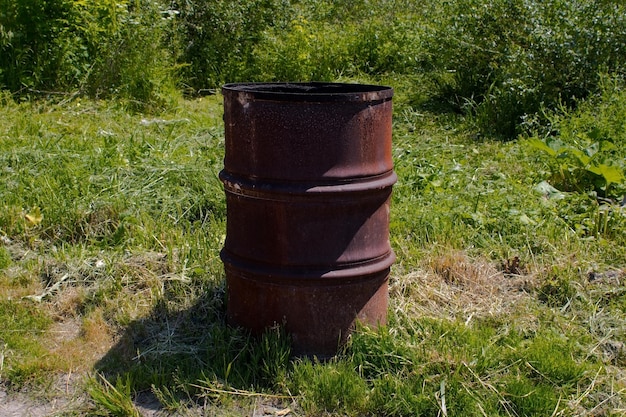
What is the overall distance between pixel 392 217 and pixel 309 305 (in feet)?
5.45

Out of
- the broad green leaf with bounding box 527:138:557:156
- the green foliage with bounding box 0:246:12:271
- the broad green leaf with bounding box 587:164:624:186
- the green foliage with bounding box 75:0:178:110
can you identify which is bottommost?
the green foliage with bounding box 0:246:12:271

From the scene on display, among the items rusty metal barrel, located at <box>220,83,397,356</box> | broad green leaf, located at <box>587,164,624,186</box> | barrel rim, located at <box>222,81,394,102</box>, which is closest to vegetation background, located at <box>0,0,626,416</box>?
broad green leaf, located at <box>587,164,624,186</box>

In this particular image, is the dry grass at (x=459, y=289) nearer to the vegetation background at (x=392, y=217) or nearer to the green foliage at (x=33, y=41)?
the vegetation background at (x=392, y=217)

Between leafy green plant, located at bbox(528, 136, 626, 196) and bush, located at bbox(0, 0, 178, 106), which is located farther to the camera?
bush, located at bbox(0, 0, 178, 106)

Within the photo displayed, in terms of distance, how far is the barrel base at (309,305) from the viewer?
151 inches

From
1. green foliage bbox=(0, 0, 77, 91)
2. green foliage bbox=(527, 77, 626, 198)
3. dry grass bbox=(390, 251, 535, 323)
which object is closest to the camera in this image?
dry grass bbox=(390, 251, 535, 323)

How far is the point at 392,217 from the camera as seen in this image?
538 cm

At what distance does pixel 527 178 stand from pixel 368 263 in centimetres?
270

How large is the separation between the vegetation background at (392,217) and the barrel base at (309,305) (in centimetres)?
9

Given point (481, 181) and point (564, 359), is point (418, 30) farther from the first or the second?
point (564, 359)

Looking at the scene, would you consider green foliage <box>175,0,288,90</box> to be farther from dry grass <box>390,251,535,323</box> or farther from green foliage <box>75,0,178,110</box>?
dry grass <box>390,251,535,323</box>

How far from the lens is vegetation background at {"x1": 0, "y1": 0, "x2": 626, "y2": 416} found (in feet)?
12.4

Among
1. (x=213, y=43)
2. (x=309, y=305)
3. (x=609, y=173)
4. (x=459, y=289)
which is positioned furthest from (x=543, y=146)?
(x=213, y=43)

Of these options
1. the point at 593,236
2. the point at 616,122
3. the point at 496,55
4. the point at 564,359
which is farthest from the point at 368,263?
the point at 496,55
